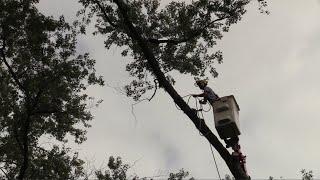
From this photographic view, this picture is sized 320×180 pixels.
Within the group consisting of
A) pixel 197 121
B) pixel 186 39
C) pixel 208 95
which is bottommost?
pixel 197 121

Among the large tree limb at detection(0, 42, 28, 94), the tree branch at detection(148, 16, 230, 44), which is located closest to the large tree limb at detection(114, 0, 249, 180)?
the tree branch at detection(148, 16, 230, 44)

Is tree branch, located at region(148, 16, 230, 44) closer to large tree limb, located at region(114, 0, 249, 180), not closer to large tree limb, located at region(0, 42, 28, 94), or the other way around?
large tree limb, located at region(114, 0, 249, 180)

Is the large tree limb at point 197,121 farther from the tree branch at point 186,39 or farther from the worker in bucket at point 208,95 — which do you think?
the tree branch at point 186,39

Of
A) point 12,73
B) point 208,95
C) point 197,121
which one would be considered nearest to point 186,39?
point 208,95

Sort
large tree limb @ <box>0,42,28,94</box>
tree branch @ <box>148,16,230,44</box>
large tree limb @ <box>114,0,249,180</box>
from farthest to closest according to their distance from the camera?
large tree limb @ <box>0,42,28,94</box>
tree branch @ <box>148,16,230,44</box>
large tree limb @ <box>114,0,249,180</box>

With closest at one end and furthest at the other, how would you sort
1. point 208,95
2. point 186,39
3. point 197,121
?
point 197,121, point 208,95, point 186,39

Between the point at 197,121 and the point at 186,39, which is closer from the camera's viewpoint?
the point at 197,121

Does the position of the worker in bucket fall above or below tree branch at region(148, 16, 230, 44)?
below

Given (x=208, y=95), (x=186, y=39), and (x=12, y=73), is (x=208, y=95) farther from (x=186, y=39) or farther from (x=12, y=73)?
(x=12, y=73)

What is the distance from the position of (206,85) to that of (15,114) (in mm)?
6544

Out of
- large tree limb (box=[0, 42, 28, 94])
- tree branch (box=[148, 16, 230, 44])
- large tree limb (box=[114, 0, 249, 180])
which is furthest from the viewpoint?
large tree limb (box=[0, 42, 28, 94])

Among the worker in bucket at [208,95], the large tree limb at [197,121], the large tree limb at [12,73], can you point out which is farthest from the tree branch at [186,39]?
the large tree limb at [12,73]

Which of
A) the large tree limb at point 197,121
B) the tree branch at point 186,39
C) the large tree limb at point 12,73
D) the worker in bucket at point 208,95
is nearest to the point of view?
the large tree limb at point 197,121

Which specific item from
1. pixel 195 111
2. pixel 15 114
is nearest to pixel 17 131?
pixel 15 114
